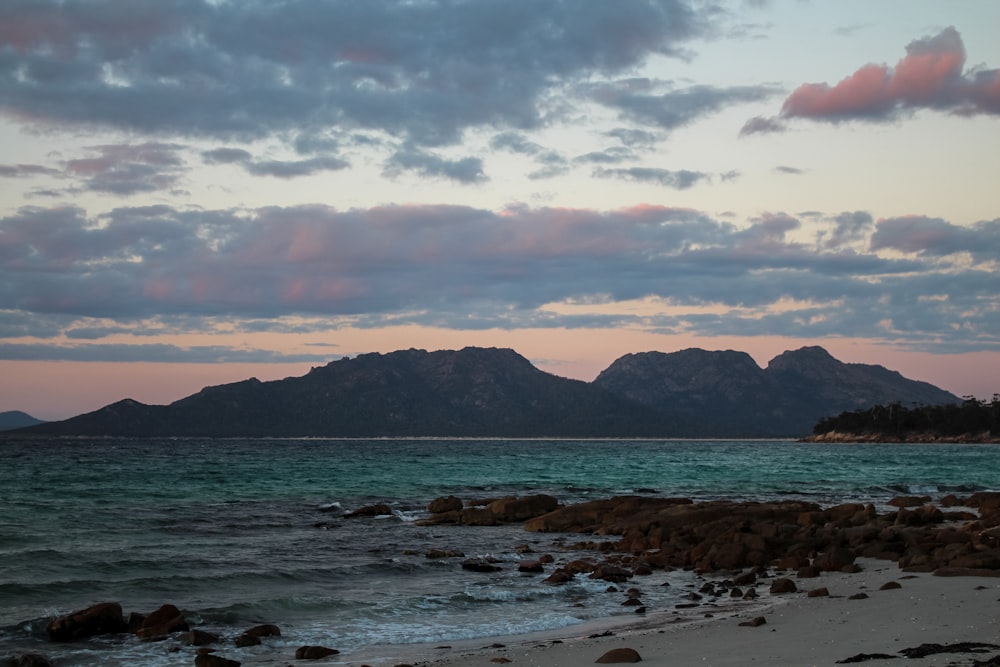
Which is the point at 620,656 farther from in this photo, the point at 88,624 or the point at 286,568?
the point at 286,568

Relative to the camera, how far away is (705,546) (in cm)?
2781

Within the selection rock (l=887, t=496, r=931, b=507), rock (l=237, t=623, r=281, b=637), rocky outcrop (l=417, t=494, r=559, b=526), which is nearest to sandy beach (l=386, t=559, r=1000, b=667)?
rock (l=237, t=623, r=281, b=637)

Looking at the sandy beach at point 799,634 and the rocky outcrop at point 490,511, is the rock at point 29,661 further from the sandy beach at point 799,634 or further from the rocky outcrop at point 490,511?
the rocky outcrop at point 490,511

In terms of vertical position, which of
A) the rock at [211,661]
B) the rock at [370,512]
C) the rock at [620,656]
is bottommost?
the rock at [370,512]

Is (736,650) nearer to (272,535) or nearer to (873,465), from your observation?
(272,535)

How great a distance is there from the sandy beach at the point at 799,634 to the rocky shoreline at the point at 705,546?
77.3 inches

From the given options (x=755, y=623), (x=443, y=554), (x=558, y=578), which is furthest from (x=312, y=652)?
(x=443, y=554)

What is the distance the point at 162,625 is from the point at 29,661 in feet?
9.94

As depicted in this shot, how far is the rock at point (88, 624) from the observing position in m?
16.9

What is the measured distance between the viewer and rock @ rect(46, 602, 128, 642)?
16.9 meters

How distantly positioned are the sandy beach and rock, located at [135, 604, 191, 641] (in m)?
5.37

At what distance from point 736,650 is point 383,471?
6935 centimetres

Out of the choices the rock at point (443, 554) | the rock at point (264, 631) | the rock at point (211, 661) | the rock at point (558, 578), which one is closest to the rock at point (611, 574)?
the rock at point (558, 578)

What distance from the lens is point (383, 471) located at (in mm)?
80688
